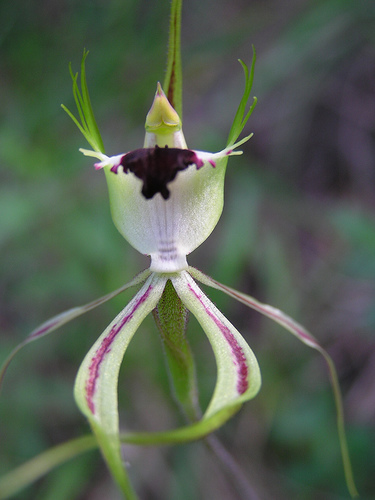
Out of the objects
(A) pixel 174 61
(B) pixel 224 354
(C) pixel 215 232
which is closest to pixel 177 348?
(B) pixel 224 354

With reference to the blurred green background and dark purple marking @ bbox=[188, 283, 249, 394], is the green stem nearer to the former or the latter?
dark purple marking @ bbox=[188, 283, 249, 394]

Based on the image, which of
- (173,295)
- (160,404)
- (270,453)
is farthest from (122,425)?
(173,295)

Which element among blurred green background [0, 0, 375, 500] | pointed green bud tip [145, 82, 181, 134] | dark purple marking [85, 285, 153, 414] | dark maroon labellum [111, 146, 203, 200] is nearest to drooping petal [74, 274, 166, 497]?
dark purple marking [85, 285, 153, 414]

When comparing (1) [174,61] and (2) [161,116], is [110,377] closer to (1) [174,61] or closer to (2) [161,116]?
(2) [161,116]

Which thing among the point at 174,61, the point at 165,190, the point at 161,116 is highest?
the point at 174,61

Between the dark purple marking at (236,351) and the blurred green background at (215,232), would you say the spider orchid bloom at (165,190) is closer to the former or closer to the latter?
the dark purple marking at (236,351)

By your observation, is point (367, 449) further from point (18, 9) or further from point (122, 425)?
point (18, 9)
